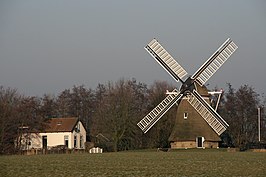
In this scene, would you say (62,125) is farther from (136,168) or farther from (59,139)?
(136,168)

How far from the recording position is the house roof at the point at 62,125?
2694 inches

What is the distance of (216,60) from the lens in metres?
53.2

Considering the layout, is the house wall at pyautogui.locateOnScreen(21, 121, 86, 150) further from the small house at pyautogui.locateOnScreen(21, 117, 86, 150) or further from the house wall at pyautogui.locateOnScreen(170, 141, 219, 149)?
the house wall at pyautogui.locateOnScreen(170, 141, 219, 149)

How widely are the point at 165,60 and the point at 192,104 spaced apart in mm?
4971

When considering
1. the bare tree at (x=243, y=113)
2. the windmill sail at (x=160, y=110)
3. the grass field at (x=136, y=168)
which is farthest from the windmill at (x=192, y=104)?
the grass field at (x=136, y=168)

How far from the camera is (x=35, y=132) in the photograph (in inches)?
2594

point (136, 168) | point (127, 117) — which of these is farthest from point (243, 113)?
point (136, 168)

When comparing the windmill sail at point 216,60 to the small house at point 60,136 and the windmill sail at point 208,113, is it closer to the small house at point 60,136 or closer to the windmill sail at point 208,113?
the windmill sail at point 208,113

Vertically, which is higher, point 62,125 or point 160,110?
point 160,110

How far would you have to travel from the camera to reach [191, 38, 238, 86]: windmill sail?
53.0m

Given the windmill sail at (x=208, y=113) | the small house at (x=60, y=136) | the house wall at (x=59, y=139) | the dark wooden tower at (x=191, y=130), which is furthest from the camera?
the small house at (x=60, y=136)

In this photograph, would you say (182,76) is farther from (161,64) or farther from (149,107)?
(149,107)

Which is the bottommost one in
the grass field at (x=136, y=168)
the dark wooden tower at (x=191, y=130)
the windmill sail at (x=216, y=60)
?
the grass field at (x=136, y=168)

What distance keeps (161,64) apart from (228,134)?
16699 millimetres
